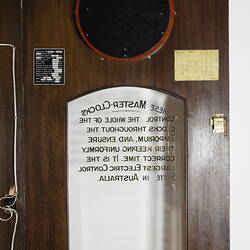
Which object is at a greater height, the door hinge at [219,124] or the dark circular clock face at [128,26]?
the dark circular clock face at [128,26]

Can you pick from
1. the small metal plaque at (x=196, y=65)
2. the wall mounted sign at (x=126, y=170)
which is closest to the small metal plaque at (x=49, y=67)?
the wall mounted sign at (x=126, y=170)

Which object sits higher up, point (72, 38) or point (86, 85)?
point (72, 38)

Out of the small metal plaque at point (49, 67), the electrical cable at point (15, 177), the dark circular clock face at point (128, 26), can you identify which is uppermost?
the dark circular clock face at point (128, 26)

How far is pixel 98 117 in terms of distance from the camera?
6.02ft

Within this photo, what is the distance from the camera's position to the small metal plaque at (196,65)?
179 cm

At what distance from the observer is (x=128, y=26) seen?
1787mm

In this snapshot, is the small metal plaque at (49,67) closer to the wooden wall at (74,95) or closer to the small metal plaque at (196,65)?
the wooden wall at (74,95)

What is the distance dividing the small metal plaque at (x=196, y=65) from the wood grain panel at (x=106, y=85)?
2 cm

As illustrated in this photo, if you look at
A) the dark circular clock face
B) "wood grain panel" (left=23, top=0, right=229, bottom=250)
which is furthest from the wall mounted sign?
the dark circular clock face

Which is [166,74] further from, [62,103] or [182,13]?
[62,103]

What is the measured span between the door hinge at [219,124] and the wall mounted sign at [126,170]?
5.1 inches
